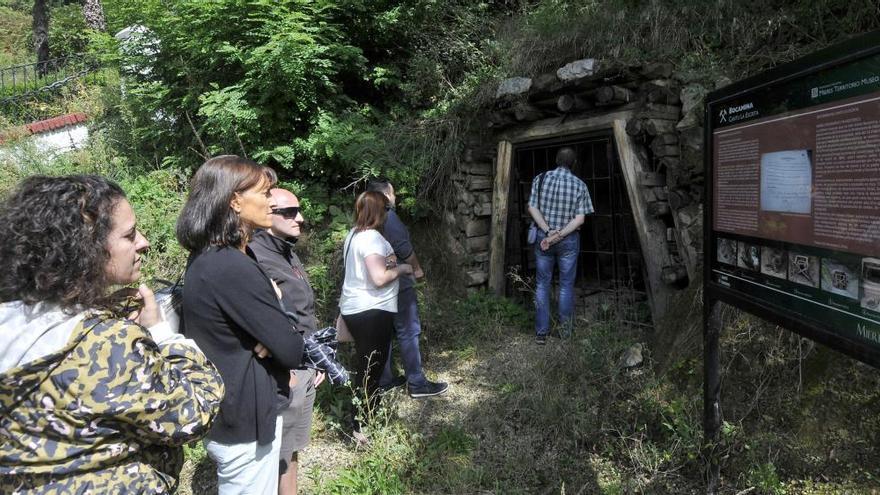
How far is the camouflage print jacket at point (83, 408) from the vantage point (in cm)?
134

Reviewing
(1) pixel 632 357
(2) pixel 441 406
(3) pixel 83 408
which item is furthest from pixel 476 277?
(3) pixel 83 408

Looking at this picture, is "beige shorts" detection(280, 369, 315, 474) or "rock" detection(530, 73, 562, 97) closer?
"beige shorts" detection(280, 369, 315, 474)

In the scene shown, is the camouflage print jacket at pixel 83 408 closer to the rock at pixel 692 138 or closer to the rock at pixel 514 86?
the rock at pixel 692 138

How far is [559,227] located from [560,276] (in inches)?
20.0

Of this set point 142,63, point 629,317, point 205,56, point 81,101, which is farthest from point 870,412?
point 81,101

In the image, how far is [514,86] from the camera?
5859 mm

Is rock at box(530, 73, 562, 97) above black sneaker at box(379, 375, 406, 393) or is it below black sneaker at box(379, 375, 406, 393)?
above

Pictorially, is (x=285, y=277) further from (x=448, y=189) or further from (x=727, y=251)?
(x=448, y=189)

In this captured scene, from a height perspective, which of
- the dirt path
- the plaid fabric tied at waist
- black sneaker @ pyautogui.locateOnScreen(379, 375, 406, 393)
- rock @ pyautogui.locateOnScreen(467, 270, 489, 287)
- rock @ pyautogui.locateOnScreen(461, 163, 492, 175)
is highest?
rock @ pyautogui.locateOnScreen(461, 163, 492, 175)

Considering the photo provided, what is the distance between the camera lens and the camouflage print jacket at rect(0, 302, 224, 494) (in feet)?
4.40

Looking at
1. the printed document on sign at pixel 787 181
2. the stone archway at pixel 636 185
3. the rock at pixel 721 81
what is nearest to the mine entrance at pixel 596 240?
the stone archway at pixel 636 185

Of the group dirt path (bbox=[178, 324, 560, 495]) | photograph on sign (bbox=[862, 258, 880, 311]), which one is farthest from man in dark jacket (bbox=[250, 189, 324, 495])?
photograph on sign (bbox=[862, 258, 880, 311])

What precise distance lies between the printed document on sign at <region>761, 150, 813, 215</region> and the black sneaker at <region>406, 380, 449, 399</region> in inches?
113

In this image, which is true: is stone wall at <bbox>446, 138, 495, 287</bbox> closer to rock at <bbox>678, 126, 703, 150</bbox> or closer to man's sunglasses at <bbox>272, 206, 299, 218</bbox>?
rock at <bbox>678, 126, 703, 150</bbox>
